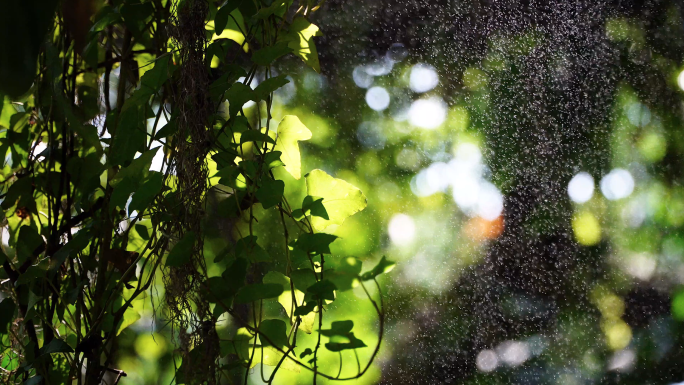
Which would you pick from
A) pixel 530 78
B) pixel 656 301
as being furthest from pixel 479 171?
pixel 656 301

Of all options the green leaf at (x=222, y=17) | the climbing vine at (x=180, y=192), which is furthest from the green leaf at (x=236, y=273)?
the green leaf at (x=222, y=17)

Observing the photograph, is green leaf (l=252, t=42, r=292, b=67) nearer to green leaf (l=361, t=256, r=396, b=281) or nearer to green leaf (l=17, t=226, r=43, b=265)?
green leaf (l=361, t=256, r=396, b=281)

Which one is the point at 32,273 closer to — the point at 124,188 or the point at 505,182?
the point at 124,188

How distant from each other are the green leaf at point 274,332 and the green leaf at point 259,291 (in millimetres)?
46

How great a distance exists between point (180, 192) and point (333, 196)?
6.0 inches

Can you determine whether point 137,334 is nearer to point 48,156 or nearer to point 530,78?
point 48,156

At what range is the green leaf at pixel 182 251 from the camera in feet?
1.44

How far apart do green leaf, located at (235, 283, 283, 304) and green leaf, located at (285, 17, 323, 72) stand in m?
0.25

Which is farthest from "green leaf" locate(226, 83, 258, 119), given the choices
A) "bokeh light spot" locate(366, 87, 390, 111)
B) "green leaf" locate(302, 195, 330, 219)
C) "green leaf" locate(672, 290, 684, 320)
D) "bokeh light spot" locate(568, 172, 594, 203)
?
"green leaf" locate(672, 290, 684, 320)

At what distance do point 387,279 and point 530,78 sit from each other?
420 millimetres

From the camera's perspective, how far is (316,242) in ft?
1.48

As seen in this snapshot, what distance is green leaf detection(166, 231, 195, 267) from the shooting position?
17.2 inches

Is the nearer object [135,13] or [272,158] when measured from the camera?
[272,158]

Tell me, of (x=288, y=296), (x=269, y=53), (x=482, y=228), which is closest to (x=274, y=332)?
(x=288, y=296)
